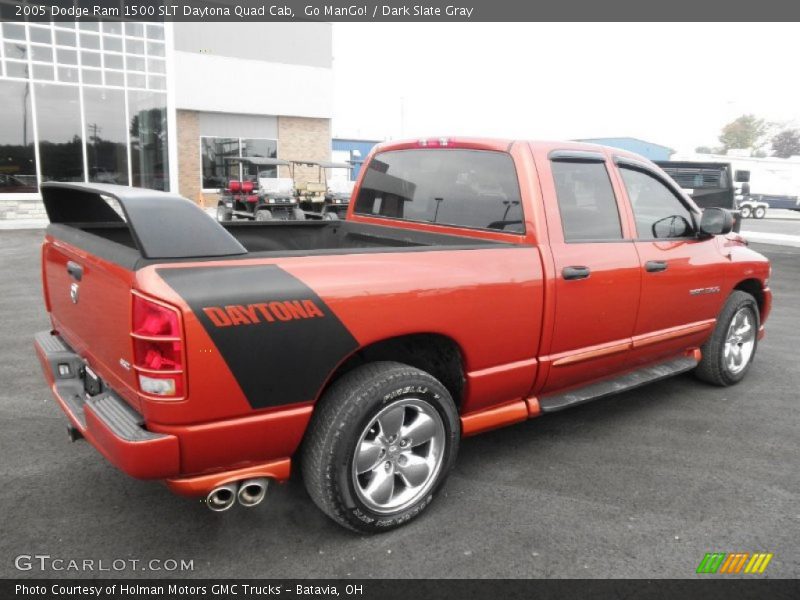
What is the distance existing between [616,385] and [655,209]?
1.27 meters

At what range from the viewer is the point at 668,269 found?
4086 mm

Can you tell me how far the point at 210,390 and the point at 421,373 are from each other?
100cm

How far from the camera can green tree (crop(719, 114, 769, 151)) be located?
243 feet

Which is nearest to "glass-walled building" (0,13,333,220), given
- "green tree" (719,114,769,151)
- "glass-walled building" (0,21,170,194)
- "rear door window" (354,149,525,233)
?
"glass-walled building" (0,21,170,194)

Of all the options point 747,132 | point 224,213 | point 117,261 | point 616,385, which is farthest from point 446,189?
point 747,132

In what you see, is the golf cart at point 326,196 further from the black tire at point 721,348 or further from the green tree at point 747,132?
the green tree at point 747,132

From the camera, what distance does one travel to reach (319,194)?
63.8ft

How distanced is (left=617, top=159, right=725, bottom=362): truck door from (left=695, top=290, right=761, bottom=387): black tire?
0.59ft

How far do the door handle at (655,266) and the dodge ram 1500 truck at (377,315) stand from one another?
0.04ft

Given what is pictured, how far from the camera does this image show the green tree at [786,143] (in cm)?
7475

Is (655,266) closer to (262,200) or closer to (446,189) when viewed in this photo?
(446,189)

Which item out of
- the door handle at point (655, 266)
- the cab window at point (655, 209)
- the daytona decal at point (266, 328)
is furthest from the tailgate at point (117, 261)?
the cab window at point (655, 209)

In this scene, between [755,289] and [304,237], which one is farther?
[755,289]

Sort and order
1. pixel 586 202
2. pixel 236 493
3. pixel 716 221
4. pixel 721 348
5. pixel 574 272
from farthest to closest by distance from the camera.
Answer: pixel 721 348, pixel 716 221, pixel 586 202, pixel 574 272, pixel 236 493
